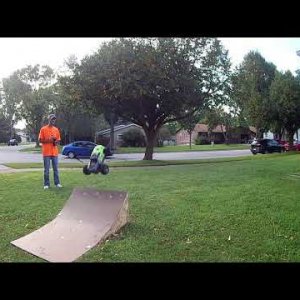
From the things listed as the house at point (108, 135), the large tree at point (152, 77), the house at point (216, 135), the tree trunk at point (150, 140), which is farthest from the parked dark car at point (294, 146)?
the house at point (216, 135)

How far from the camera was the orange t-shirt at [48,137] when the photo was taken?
789 centimetres

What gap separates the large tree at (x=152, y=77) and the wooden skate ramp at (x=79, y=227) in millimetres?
8262

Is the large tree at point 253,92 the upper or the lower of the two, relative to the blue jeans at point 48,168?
upper

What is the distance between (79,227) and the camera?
5.65m

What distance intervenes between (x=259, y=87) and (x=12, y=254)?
17.0 meters

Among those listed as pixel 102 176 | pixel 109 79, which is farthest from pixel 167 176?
pixel 109 79

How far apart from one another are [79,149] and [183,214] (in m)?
2.53

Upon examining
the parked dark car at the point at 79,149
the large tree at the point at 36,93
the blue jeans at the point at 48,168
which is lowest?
the blue jeans at the point at 48,168

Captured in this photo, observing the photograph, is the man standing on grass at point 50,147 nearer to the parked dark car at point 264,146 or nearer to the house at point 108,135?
the house at point 108,135

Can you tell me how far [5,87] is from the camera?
996 centimetres

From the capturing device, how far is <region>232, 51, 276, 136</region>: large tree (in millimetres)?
17281

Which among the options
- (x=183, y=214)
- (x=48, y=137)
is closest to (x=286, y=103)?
(x=48, y=137)

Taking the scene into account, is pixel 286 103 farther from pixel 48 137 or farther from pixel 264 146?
pixel 48 137
